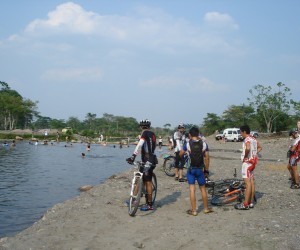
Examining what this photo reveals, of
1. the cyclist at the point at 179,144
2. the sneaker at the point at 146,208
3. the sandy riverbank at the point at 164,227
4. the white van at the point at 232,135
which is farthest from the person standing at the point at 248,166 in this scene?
the white van at the point at 232,135

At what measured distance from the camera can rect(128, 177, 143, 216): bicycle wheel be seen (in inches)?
327

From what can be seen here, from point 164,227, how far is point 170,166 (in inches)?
310

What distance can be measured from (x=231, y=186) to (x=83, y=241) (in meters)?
4.49

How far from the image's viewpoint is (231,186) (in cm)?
947

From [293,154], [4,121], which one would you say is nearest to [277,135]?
[293,154]

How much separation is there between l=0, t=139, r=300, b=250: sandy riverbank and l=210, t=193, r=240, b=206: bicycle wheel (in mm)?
262

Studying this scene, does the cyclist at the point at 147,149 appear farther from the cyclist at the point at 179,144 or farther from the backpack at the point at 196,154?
the cyclist at the point at 179,144

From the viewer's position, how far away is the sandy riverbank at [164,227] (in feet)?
20.7

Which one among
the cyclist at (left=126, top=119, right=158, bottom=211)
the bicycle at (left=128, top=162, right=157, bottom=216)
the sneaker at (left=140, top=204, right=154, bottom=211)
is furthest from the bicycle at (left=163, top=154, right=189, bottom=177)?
the bicycle at (left=128, top=162, right=157, bottom=216)

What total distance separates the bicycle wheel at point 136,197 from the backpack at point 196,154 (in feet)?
4.42

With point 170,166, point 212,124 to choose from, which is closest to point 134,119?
point 212,124

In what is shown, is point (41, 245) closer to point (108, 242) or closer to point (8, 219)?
point (108, 242)

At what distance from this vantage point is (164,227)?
7.34 m

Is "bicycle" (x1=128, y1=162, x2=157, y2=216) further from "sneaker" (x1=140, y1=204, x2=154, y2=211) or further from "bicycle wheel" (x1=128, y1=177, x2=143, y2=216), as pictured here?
"sneaker" (x1=140, y1=204, x2=154, y2=211)
